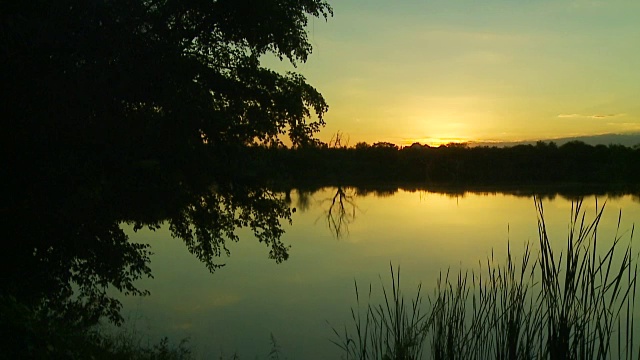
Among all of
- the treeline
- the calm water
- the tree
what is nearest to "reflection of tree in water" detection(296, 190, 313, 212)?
the treeline

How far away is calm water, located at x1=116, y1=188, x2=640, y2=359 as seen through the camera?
369 inches

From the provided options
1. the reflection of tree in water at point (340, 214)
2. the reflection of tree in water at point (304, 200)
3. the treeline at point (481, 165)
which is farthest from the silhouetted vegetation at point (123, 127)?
the treeline at point (481, 165)

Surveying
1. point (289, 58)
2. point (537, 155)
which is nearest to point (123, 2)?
point (289, 58)

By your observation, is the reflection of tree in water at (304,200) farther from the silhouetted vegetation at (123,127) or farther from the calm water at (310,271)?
the silhouetted vegetation at (123,127)

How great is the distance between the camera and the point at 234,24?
8305 mm

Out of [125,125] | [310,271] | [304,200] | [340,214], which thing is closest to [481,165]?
[304,200]

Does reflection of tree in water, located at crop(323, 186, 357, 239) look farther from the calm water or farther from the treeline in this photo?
the treeline

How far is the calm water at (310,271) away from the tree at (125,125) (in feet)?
4.74

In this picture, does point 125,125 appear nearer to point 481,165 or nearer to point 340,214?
point 340,214

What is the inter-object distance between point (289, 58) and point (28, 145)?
3.90 meters

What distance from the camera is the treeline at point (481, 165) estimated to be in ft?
135

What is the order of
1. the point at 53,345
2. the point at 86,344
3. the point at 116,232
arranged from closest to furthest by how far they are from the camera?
the point at 53,345 → the point at 86,344 → the point at 116,232

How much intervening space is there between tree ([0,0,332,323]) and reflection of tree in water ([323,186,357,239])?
12796mm

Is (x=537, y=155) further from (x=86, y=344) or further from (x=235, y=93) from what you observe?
(x=86, y=344)
